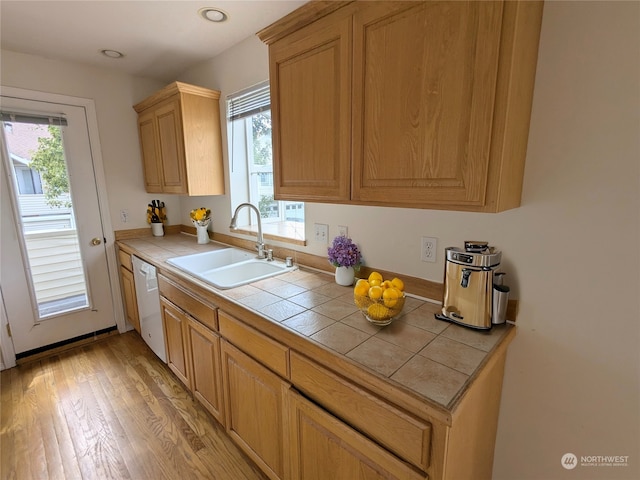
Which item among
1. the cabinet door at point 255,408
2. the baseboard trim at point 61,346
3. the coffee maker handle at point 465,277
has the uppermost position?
the coffee maker handle at point 465,277

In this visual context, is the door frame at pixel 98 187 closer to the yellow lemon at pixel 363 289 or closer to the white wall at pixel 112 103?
the white wall at pixel 112 103

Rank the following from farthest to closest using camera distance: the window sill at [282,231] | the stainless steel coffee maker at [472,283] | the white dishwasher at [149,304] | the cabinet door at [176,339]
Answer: the white dishwasher at [149,304] < the window sill at [282,231] < the cabinet door at [176,339] < the stainless steel coffee maker at [472,283]

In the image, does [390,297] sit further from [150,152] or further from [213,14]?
[150,152]

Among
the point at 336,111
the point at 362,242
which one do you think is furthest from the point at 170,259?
the point at 336,111

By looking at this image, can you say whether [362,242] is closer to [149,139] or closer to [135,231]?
[149,139]

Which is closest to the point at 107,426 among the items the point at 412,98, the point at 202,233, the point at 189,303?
the point at 189,303

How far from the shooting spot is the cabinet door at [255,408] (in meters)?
1.26

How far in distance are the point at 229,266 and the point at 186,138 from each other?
1048mm

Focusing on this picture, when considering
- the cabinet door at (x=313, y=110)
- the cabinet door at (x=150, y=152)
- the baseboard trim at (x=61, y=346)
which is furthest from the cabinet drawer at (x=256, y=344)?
the baseboard trim at (x=61, y=346)

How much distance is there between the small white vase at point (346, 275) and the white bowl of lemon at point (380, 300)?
0.39 meters

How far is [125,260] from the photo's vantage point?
2.69m

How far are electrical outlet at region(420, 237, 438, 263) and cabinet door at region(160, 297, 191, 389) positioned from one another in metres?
1.39

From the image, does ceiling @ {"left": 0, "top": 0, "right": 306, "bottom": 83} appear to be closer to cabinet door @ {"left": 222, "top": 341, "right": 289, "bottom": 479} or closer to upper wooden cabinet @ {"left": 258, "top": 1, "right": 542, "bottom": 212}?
upper wooden cabinet @ {"left": 258, "top": 1, "right": 542, "bottom": 212}

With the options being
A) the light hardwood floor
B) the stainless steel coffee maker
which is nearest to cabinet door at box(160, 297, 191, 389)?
the light hardwood floor
